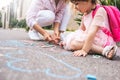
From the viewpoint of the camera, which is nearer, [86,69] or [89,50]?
[86,69]

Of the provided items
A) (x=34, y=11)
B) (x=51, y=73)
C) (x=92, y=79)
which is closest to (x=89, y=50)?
(x=51, y=73)

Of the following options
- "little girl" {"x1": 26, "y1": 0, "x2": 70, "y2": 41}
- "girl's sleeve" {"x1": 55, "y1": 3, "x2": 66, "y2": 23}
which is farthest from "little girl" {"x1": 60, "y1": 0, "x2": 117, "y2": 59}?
"girl's sleeve" {"x1": 55, "y1": 3, "x2": 66, "y2": 23}

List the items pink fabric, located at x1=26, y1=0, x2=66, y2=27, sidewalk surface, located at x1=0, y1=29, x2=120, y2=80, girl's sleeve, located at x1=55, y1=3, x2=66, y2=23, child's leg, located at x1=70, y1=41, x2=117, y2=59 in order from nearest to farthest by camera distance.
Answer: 1. sidewalk surface, located at x1=0, y1=29, x2=120, y2=80
2. child's leg, located at x1=70, y1=41, x2=117, y2=59
3. pink fabric, located at x1=26, y1=0, x2=66, y2=27
4. girl's sleeve, located at x1=55, y1=3, x2=66, y2=23

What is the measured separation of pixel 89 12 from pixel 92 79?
3.49 feet

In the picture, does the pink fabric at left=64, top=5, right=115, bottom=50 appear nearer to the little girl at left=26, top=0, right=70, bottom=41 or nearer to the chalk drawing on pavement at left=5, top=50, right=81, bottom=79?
the chalk drawing on pavement at left=5, top=50, right=81, bottom=79

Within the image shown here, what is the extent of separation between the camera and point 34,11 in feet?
10.0

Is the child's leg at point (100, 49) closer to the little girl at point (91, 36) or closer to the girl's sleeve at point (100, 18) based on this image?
the little girl at point (91, 36)

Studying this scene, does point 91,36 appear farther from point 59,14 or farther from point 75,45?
point 59,14

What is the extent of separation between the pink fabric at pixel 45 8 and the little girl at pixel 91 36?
0.72 metres

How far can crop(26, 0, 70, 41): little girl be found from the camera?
296 cm

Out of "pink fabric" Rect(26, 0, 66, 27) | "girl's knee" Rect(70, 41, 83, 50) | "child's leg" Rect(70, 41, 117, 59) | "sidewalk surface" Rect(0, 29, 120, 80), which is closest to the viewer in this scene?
"sidewalk surface" Rect(0, 29, 120, 80)

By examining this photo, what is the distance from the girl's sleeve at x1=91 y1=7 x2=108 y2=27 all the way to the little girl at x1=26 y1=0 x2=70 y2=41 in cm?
81

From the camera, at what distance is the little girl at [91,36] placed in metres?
2.04

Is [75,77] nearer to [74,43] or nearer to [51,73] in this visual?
[51,73]
